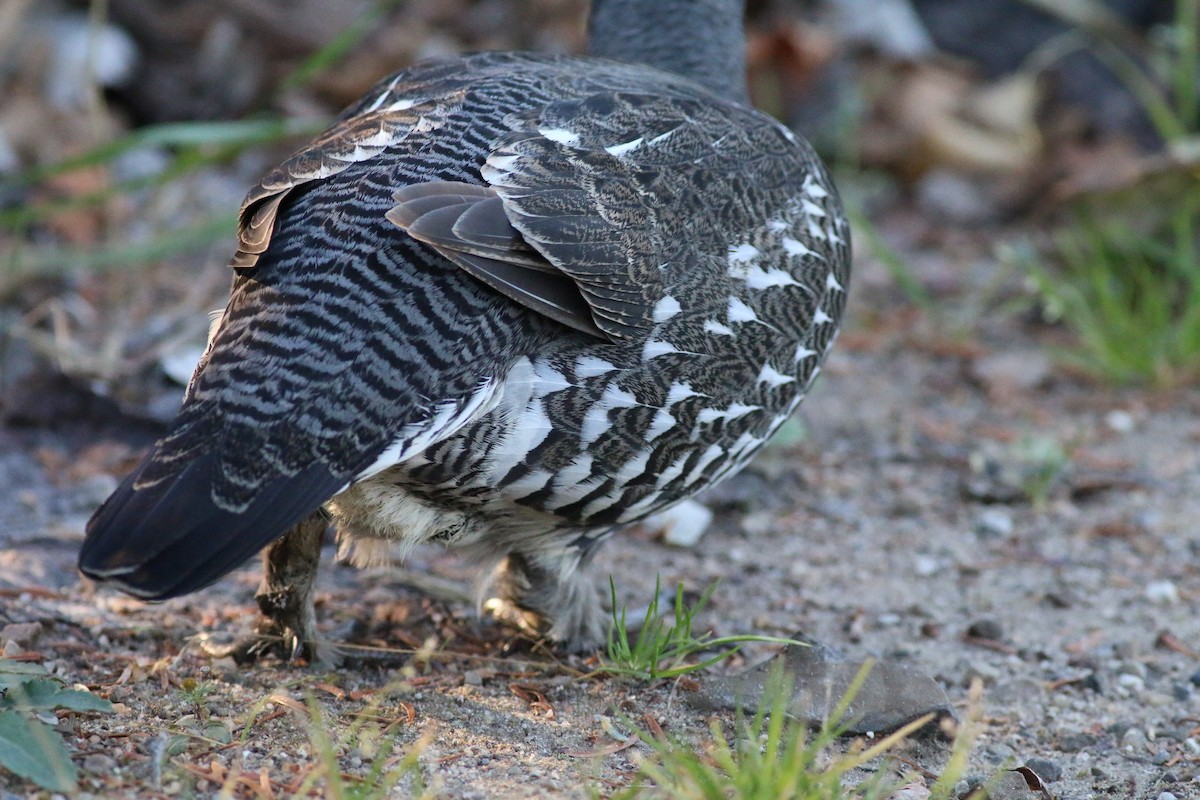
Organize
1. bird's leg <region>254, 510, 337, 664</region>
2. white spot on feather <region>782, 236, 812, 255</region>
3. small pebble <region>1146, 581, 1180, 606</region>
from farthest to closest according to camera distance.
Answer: small pebble <region>1146, 581, 1180, 606</region>
white spot on feather <region>782, 236, 812, 255</region>
bird's leg <region>254, 510, 337, 664</region>

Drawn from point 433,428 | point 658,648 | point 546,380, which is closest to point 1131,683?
point 658,648

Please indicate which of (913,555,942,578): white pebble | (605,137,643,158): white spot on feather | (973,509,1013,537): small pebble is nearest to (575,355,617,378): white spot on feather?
(605,137,643,158): white spot on feather

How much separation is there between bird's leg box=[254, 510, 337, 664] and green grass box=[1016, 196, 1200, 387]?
14.0 ft

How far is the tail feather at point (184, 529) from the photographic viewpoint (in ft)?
10.6

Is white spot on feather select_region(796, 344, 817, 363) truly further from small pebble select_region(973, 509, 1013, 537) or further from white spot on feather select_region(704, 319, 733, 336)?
small pebble select_region(973, 509, 1013, 537)

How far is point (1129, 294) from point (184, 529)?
228 inches

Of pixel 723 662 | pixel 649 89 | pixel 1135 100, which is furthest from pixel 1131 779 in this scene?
pixel 1135 100

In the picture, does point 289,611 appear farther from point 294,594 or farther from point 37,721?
point 37,721

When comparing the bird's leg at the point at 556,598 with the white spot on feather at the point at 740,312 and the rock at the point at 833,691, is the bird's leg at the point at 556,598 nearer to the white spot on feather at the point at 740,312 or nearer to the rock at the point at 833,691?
the rock at the point at 833,691

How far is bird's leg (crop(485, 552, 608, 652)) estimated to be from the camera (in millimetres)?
4473

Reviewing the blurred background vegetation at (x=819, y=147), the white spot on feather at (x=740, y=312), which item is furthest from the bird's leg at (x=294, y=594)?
the blurred background vegetation at (x=819, y=147)

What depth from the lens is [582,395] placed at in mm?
3844

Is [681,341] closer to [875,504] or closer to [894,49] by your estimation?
[875,504]

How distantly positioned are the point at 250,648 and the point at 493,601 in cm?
90
